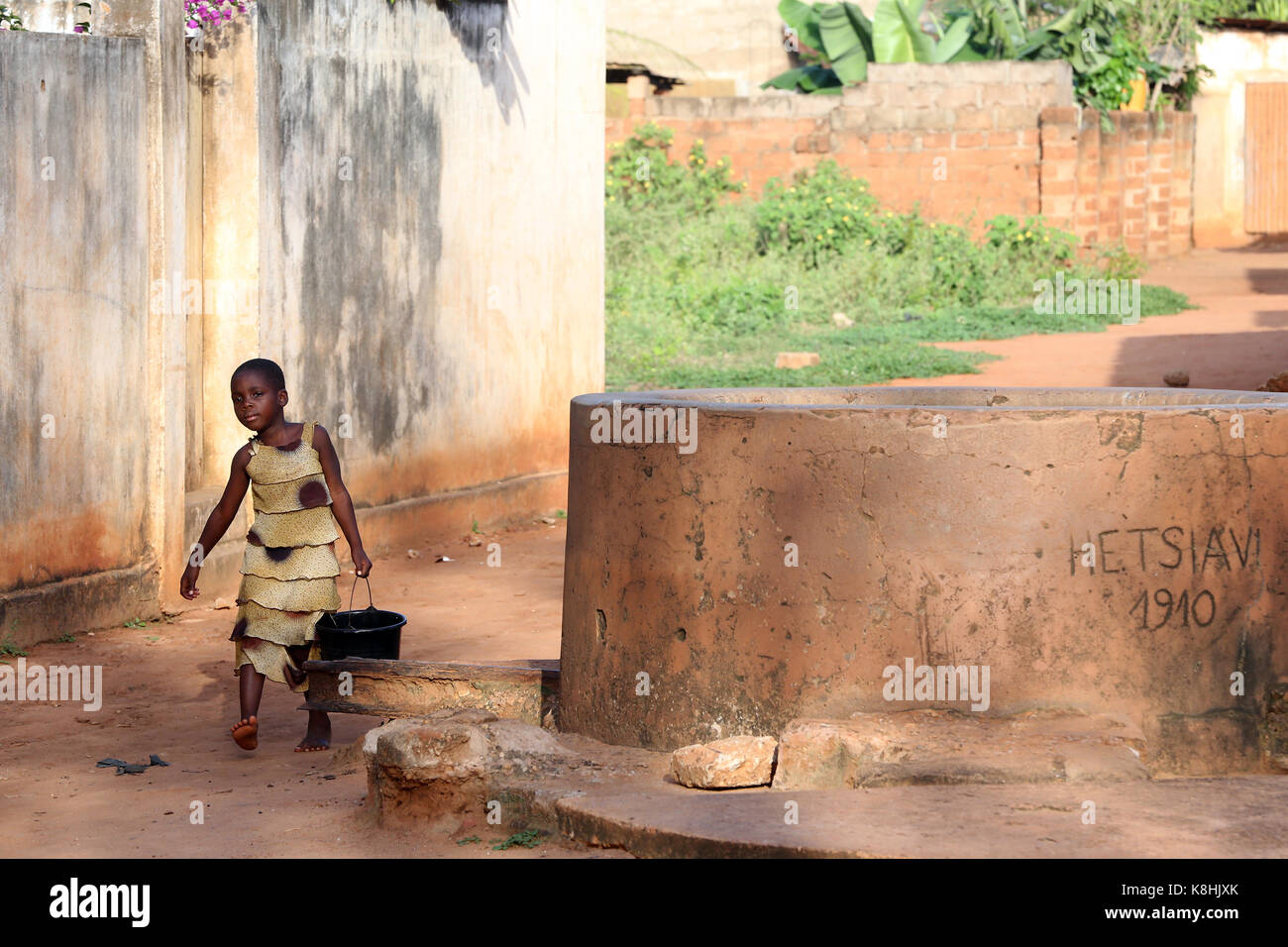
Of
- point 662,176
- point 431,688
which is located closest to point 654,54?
point 662,176

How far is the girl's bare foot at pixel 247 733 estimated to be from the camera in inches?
178

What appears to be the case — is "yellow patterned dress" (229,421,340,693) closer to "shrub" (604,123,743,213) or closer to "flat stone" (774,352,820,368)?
"flat stone" (774,352,820,368)

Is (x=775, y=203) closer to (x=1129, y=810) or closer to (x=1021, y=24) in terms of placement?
(x=1021, y=24)

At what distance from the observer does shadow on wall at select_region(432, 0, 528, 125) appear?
804cm

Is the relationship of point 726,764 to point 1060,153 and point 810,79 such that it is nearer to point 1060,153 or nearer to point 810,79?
point 1060,153

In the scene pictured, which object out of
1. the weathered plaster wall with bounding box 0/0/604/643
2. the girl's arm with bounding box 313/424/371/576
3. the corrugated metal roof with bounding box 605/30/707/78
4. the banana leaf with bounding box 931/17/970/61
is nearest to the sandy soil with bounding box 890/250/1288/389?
the weathered plaster wall with bounding box 0/0/604/643

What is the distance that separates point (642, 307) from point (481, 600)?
9300 mm

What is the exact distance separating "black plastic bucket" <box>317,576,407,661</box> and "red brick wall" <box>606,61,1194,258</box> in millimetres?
14299

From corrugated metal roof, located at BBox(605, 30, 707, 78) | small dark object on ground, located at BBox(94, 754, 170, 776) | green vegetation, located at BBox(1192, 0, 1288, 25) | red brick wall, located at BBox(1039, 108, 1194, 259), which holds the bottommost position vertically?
small dark object on ground, located at BBox(94, 754, 170, 776)

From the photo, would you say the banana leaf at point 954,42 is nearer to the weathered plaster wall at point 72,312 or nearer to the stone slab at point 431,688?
the weathered plaster wall at point 72,312

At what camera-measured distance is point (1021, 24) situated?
1964 centimetres

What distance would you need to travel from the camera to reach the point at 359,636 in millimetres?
4484

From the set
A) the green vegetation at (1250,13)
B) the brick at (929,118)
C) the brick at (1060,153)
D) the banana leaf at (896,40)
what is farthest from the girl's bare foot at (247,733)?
the green vegetation at (1250,13)

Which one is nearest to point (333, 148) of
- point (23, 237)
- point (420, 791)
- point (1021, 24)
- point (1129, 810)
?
point (23, 237)
